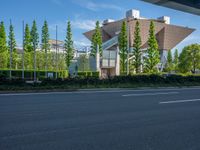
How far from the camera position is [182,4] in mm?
5234

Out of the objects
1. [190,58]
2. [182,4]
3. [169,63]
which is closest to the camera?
[182,4]

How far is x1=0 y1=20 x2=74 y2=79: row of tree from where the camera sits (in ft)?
133

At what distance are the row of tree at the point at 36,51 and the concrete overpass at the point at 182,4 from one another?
34.7 meters

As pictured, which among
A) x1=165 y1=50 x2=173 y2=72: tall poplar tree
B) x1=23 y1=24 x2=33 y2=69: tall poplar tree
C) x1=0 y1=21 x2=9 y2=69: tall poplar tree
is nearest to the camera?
x1=0 y1=21 x2=9 y2=69: tall poplar tree

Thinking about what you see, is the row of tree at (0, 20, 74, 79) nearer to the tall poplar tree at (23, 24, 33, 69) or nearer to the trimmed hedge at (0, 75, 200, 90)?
the tall poplar tree at (23, 24, 33, 69)

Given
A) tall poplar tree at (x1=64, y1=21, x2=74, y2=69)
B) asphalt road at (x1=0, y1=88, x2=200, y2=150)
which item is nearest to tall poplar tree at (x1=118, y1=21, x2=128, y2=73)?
tall poplar tree at (x1=64, y1=21, x2=74, y2=69)

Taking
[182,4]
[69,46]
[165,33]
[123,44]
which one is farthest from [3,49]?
[165,33]

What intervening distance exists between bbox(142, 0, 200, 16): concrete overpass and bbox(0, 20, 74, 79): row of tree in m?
34.7

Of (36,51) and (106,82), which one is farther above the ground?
(36,51)

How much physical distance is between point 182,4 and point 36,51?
4015 centimetres

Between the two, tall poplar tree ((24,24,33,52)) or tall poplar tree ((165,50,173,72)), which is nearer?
tall poplar tree ((24,24,33,52))

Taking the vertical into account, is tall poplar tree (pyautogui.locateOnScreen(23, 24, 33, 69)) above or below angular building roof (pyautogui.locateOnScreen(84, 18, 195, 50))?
below

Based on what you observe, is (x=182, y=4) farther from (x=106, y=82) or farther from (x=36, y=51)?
(x=36, y=51)

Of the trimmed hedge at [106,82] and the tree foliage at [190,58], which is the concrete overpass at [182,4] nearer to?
the trimmed hedge at [106,82]
